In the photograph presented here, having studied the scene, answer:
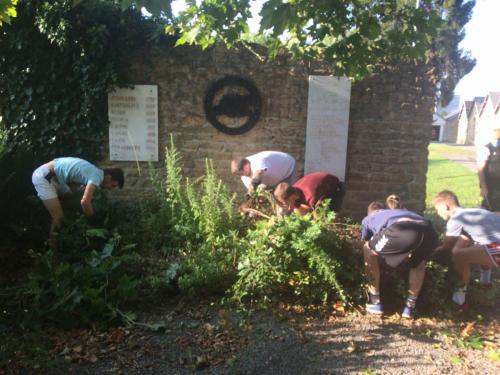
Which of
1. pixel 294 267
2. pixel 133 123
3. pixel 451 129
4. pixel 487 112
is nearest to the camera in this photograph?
pixel 294 267

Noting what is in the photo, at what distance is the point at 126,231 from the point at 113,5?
132 inches

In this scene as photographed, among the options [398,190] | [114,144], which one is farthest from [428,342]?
[114,144]

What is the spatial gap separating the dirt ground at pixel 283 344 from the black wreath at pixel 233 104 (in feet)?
11.5

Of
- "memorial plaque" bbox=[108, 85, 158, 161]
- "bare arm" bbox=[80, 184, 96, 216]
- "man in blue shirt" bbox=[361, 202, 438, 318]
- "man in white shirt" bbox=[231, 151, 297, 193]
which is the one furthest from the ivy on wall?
"man in blue shirt" bbox=[361, 202, 438, 318]

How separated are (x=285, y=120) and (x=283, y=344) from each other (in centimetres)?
419

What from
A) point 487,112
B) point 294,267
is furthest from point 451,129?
point 294,267

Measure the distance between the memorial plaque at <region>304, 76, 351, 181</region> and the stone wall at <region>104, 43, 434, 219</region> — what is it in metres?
0.12

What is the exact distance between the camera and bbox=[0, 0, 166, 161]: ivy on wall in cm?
610

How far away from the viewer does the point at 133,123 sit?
6582 millimetres

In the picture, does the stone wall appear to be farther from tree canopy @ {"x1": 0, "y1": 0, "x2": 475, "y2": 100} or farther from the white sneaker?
the white sneaker

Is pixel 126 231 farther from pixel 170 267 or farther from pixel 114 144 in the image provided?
pixel 114 144

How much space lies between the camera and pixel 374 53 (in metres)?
3.78

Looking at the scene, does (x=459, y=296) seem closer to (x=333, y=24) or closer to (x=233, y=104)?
(x=333, y=24)

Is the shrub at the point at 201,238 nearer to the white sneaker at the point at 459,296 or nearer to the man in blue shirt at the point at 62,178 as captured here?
the man in blue shirt at the point at 62,178
